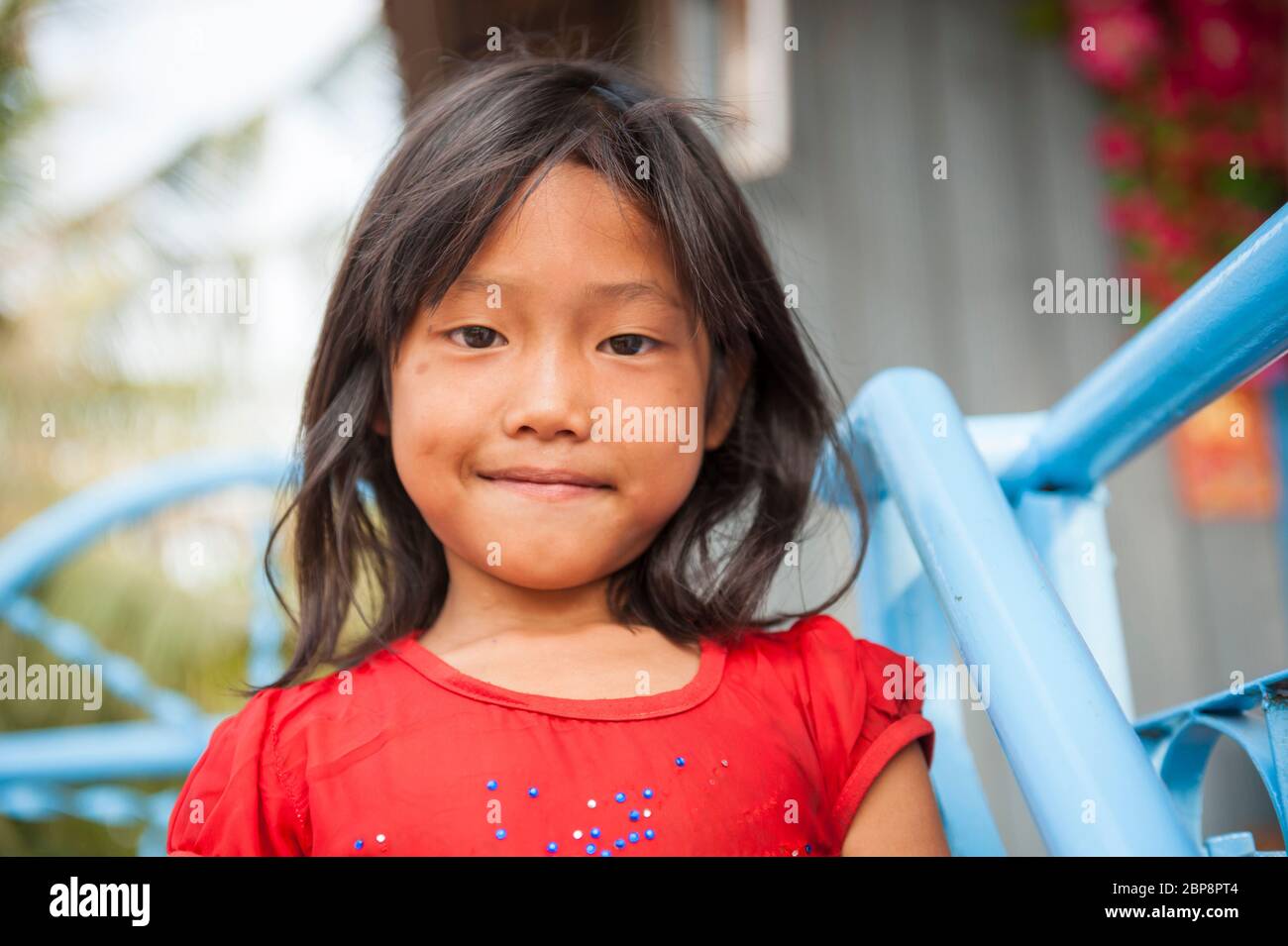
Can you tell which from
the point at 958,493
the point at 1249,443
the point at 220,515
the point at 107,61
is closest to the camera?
the point at 958,493

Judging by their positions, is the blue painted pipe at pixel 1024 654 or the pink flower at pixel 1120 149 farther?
the pink flower at pixel 1120 149

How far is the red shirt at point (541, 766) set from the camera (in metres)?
0.82

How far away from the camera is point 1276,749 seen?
69 centimetres

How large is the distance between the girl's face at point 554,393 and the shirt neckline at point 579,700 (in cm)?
9

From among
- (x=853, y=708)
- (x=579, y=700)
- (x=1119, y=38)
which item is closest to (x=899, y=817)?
(x=853, y=708)

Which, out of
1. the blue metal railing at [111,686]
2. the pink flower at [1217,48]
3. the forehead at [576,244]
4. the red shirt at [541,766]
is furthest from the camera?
the pink flower at [1217,48]

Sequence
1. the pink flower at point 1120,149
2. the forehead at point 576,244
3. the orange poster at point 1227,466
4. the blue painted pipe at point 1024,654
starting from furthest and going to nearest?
the orange poster at point 1227,466 < the pink flower at point 1120,149 < the forehead at point 576,244 < the blue painted pipe at point 1024,654

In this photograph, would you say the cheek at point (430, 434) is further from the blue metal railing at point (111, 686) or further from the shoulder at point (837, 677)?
the blue metal railing at point (111, 686)

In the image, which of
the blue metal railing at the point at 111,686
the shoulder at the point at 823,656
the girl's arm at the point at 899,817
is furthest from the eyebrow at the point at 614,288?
the blue metal railing at the point at 111,686

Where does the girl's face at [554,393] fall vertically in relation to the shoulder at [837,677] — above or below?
above

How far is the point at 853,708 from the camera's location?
36.3 inches
